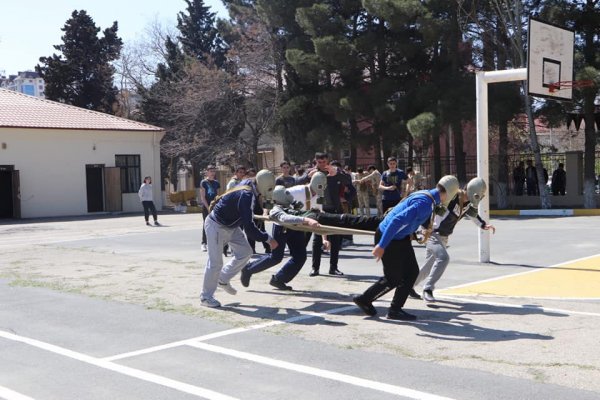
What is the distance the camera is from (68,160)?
32.5 m

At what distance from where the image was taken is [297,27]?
31.5m

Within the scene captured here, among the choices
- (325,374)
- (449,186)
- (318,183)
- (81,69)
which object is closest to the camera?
(325,374)

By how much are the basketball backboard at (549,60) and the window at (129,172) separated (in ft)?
80.1

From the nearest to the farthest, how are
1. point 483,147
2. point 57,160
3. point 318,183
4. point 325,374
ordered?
point 325,374 → point 318,183 → point 483,147 → point 57,160

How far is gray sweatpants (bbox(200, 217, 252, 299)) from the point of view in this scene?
872 centimetres

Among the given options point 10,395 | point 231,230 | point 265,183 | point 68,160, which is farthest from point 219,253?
point 68,160

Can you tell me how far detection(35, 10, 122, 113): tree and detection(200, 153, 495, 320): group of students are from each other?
4179 centimetres

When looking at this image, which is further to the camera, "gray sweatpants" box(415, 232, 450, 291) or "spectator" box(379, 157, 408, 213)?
"spectator" box(379, 157, 408, 213)

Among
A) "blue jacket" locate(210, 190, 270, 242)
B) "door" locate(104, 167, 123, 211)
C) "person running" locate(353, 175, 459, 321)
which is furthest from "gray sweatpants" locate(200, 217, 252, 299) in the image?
"door" locate(104, 167, 123, 211)

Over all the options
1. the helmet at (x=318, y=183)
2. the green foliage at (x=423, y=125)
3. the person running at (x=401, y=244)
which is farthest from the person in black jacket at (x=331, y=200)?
the green foliage at (x=423, y=125)

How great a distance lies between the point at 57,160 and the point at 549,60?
24049mm

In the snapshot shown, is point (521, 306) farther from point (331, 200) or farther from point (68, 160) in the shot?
point (68, 160)

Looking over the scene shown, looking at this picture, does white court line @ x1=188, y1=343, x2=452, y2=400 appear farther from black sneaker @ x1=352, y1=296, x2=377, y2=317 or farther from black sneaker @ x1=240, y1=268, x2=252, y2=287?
black sneaker @ x1=240, y1=268, x2=252, y2=287

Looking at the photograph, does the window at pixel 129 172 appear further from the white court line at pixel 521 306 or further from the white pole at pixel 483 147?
the white court line at pixel 521 306
